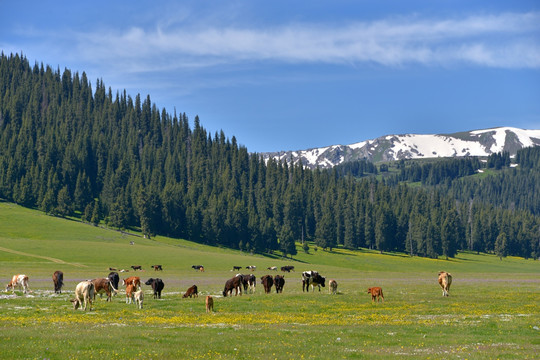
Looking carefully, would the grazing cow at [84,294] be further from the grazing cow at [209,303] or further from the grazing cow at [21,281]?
the grazing cow at [21,281]

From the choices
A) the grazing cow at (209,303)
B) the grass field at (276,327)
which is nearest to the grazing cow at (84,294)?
the grass field at (276,327)

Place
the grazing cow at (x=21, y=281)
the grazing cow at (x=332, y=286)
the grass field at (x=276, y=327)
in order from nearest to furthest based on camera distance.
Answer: the grass field at (x=276, y=327)
the grazing cow at (x=21, y=281)
the grazing cow at (x=332, y=286)

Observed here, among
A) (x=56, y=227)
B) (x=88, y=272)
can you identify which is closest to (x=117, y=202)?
(x=56, y=227)

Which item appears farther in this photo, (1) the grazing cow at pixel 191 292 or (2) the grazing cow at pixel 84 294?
(1) the grazing cow at pixel 191 292

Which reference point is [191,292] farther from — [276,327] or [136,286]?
[276,327]

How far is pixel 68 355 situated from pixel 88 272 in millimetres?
59695

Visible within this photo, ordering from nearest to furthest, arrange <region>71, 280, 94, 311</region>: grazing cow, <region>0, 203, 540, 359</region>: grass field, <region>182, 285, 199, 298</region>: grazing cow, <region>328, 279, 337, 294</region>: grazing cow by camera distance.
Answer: <region>0, 203, 540, 359</region>: grass field, <region>71, 280, 94, 311</region>: grazing cow, <region>182, 285, 199, 298</region>: grazing cow, <region>328, 279, 337, 294</region>: grazing cow

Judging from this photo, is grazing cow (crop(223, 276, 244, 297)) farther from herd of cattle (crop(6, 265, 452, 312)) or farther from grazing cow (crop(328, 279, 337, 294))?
grazing cow (crop(328, 279, 337, 294))

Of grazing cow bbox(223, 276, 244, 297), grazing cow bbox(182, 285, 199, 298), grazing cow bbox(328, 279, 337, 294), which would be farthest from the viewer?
grazing cow bbox(328, 279, 337, 294)

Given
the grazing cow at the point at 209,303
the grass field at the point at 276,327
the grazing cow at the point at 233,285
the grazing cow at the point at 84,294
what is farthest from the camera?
the grazing cow at the point at 233,285

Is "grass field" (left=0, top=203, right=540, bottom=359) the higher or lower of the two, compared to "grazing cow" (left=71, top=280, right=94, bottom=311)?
lower

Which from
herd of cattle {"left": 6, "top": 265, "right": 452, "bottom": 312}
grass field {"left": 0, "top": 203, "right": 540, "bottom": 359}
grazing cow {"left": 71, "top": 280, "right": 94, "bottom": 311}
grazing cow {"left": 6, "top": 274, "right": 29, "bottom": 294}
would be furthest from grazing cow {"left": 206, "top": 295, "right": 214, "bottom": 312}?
grazing cow {"left": 6, "top": 274, "right": 29, "bottom": 294}

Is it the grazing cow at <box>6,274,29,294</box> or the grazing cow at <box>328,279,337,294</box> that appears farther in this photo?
the grazing cow at <box>328,279,337,294</box>

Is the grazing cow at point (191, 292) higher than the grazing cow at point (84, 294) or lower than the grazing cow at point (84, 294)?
lower
